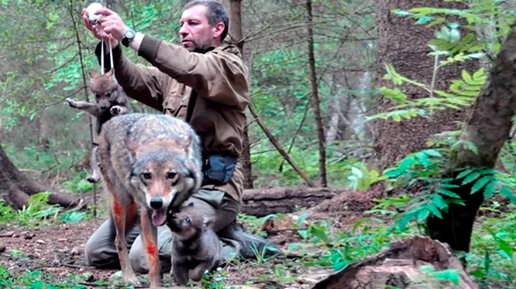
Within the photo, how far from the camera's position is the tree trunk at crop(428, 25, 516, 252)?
4.11 meters

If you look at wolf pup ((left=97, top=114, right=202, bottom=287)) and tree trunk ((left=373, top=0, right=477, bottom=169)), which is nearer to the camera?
wolf pup ((left=97, top=114, right=202, bottom=287))

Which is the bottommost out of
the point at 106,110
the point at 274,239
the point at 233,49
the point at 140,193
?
the point at 274,239

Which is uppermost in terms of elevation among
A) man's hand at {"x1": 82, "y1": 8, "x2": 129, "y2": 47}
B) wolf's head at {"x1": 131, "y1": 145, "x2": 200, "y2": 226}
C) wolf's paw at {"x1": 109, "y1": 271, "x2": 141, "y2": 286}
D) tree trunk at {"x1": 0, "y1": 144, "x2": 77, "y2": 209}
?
man's hand at {"x1": 82, "y1": 8, "x2": 129, "y2": 47}

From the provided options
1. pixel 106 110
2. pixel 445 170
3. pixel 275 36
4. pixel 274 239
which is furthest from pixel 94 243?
pixel 275 36

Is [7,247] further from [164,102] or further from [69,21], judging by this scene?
[69,21]

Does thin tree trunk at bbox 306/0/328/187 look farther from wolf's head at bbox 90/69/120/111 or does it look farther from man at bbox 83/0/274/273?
wolf's head at bbox 90/69/120/111

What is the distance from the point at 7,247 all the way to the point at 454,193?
5677 mm

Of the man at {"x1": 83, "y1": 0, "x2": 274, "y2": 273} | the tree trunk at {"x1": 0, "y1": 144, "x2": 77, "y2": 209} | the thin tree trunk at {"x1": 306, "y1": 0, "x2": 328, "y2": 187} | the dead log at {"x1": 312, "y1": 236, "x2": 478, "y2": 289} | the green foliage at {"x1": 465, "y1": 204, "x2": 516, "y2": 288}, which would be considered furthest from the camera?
the tree trunk at {"x1": 0, "y1": 144, "x2": 77, "y2": 209}

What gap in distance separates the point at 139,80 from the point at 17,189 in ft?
19.9

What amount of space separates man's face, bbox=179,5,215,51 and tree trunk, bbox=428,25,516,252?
290 centimetres

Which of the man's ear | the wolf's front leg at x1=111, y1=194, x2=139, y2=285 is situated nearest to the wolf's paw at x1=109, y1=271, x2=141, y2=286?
the wolf's front leg at x1=111, y1=194, x2=139, y2=285

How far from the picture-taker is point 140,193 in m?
5.23

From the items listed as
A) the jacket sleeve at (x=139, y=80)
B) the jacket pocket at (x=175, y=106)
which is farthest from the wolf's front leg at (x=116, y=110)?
the jacket pocket at (x=175, y=106)

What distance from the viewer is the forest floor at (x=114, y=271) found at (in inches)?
222
